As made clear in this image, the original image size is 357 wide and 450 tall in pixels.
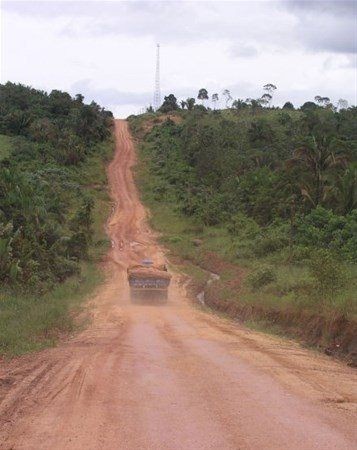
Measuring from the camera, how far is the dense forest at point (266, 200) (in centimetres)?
2072

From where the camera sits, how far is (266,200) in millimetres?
40562

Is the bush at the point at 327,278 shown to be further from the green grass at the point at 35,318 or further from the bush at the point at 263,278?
the green grass at the point at 35,318

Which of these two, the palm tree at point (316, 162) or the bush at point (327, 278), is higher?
the palm tree at point (316, 162)

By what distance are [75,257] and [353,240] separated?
14208 mm

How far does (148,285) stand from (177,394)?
1543 cm

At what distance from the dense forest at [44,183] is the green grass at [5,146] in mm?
A: 18

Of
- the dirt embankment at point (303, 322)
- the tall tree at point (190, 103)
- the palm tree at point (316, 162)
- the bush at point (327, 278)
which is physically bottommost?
the dirt embankment at point (303, 322)

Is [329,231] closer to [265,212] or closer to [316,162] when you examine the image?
[316,162]

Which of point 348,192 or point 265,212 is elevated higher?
point 348,192

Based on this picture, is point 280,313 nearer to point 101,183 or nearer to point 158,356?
point 158,356

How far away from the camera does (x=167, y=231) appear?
43.7 m

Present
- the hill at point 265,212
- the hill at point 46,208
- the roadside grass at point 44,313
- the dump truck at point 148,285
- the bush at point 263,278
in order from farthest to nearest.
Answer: the dump truck at point 148,285, the bush at point 263,278, the hill at point 46,208, the hill at point 265,212, the roadside grass at point 44,313

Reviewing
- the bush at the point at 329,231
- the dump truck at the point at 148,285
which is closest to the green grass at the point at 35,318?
the dump truck at the point at 148,285

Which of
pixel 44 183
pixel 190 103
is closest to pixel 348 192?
pixel 44 183
